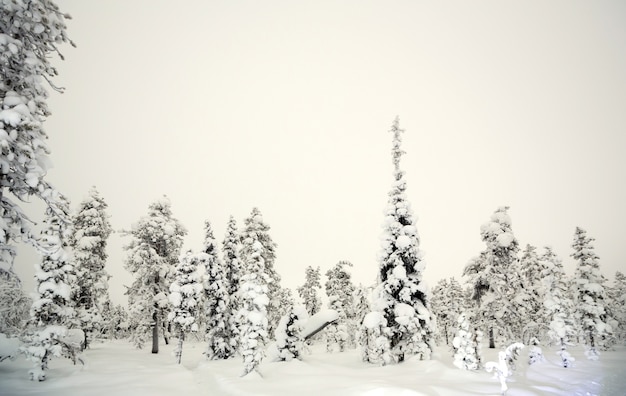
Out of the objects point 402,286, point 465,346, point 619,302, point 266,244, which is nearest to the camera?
point 465,346

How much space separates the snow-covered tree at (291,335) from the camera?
81.7ft

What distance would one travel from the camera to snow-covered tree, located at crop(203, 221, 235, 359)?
28.9m

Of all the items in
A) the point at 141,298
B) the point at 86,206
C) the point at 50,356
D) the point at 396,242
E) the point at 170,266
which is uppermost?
the point at 86,206

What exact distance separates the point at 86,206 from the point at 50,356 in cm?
1623

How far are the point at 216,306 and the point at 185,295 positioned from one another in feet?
10.3

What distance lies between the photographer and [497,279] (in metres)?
33.0

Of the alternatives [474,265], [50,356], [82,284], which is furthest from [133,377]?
[474,265]

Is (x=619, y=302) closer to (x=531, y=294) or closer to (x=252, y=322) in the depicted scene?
(x=531, y=294)

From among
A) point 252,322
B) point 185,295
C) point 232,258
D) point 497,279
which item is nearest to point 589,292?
point 497,279

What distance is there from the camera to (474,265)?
116 feet

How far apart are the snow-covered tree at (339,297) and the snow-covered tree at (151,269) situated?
19749 mm

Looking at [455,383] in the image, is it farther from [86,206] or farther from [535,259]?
[535,259]

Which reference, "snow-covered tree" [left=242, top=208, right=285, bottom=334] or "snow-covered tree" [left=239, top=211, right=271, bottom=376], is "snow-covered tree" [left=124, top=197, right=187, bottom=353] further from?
"snow-covered tree" [left=239, top=211, right=271, bottom=376]

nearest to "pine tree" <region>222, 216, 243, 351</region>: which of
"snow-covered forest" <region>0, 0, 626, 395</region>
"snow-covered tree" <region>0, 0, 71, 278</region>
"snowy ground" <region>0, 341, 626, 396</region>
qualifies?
"snow-covered forest" <region>0, 0, 626, 395</region>
